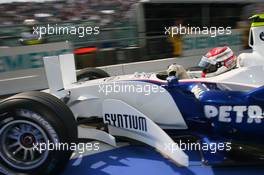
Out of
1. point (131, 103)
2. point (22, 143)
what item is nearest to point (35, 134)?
point (22, 143)

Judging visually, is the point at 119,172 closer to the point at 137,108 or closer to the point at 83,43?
the point at 137,108

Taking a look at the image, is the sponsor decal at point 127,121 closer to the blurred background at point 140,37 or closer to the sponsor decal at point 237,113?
the sponsor decal at point 237,113

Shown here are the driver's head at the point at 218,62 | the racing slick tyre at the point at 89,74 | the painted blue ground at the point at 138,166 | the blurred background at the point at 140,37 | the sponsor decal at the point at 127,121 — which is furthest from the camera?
the blurred background at the point at 140,37

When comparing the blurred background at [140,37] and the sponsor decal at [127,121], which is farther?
the blurred background at [140,37]

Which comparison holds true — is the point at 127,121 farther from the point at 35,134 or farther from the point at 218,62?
the point at 218,62

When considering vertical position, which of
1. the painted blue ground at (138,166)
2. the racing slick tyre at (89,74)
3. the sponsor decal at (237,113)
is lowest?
the painted blue ground at (138,166)

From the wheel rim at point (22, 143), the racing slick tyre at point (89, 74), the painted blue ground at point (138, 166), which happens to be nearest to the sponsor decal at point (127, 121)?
the painted blue ground at point (138, 166)

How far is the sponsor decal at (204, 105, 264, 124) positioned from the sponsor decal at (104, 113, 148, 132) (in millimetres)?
632

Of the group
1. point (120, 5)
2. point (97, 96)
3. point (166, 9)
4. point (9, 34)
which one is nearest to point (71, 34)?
point (9, 34)

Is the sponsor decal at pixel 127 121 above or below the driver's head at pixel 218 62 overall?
below

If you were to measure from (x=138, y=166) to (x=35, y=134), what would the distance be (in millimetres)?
995

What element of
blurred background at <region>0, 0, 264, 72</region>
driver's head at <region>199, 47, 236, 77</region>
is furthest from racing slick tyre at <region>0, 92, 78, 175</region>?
blurred background at <region>0, 0, 264, 72</region>

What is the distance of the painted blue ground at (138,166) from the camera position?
314 centimetres

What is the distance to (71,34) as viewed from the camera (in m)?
9.12
